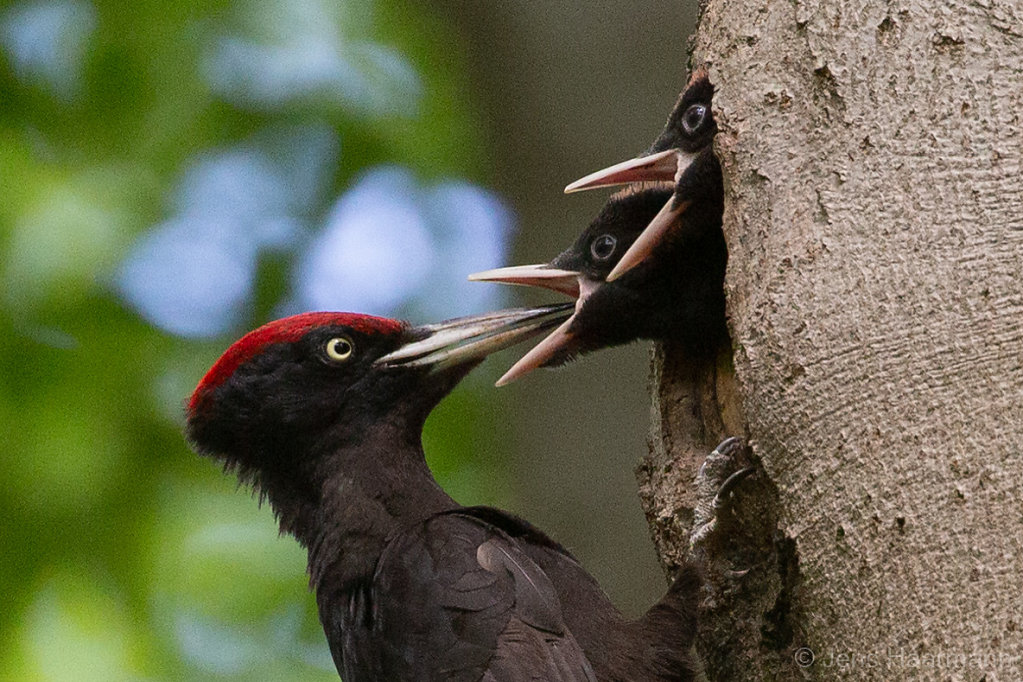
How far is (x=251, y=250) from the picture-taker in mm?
5840

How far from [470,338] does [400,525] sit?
0.66 metres

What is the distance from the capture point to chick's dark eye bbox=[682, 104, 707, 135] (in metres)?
3.64

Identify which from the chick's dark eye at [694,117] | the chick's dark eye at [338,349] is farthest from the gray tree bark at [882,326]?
the chick's dark eye at [338,349]

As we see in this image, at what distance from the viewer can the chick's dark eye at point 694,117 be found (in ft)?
12.0

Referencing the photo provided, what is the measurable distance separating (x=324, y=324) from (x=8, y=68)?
Answer: 2.38m

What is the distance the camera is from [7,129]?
516 centimetres

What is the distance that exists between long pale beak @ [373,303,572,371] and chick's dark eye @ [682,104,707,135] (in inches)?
29.0

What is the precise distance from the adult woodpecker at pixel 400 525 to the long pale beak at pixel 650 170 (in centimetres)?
48

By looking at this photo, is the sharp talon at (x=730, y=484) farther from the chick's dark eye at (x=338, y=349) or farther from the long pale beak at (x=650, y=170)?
the chick's dark eye at (x=338, y=349)

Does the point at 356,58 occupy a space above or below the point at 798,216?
above

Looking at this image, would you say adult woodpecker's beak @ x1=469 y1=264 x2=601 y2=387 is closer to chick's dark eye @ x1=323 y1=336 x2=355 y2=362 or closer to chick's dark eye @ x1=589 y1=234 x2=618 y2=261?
chick's dark eye @ x1=589 y1=234 x2=618 y2=261

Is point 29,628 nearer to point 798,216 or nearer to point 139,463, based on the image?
point 139,463

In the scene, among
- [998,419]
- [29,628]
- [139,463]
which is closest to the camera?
[998,419]

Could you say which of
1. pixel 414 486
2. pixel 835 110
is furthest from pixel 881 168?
pixel 414 486
